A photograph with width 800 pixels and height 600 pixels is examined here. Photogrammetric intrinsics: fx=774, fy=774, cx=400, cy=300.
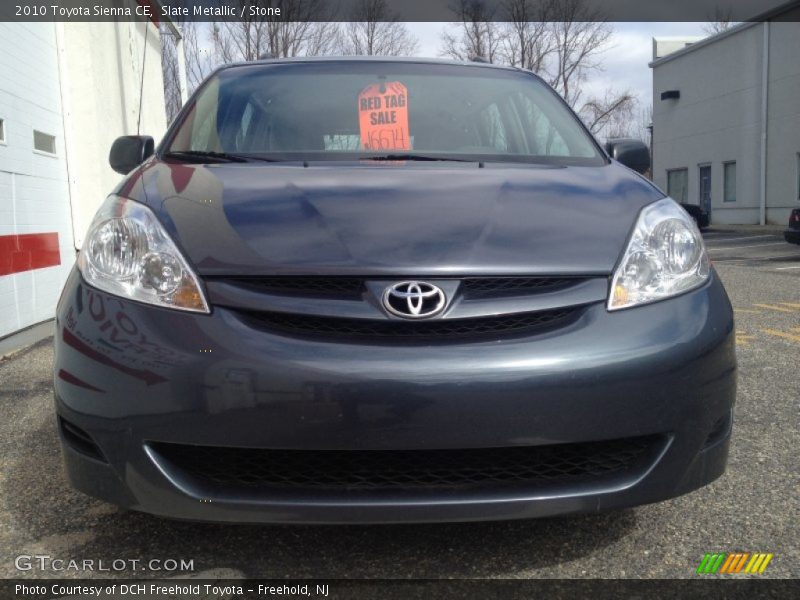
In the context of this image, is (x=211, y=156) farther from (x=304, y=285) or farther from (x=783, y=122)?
(x=783, y=122)

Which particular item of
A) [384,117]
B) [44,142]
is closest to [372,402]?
[384,117]

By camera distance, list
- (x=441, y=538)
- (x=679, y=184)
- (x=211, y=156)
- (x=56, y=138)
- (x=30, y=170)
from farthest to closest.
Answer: (x=679, y=184)
(x=56, y=138)
(x=30, y=170)
(x=211, y=156)
(x=441, y=538)

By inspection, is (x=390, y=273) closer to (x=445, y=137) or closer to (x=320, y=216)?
(x=320, y=216)

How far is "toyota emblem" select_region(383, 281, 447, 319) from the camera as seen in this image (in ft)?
5.69

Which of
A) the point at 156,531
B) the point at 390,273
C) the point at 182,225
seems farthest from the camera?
the point at 156,531

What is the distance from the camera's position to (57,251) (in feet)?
22.9

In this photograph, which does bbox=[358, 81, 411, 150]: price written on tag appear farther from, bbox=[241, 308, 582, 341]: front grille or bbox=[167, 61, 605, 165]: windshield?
bbox=[241, 308, 582, 341]: front grille

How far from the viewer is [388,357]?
1669mm

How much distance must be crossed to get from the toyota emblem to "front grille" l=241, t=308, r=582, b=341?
2 cm

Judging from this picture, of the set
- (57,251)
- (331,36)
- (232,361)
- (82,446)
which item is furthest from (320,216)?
(331,36)

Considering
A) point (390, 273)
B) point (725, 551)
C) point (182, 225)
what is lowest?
point (725, 551)

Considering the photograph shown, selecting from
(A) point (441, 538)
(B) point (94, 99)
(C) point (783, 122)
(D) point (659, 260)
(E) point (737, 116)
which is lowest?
(A) point (441, 538)

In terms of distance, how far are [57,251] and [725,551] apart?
641cm

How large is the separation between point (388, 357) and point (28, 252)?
5413 mm
